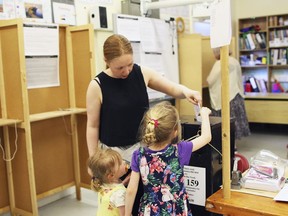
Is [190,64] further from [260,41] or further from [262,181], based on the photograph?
[262,181]

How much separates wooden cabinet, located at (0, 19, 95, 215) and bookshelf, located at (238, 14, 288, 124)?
13.4 feet

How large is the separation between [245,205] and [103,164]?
638mm

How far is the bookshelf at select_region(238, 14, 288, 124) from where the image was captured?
668 cm

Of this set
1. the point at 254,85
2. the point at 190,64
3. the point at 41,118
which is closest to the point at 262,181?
the point at 41,118

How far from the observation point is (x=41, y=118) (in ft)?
9.29

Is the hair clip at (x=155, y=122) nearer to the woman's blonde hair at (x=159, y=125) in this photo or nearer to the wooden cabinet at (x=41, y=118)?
the woman's blonde hair at (x=159, y=125)

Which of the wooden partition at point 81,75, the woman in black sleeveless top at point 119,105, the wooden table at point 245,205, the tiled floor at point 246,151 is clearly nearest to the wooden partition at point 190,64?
the tiled floor at point 246,151

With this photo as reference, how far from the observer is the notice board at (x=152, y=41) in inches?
150

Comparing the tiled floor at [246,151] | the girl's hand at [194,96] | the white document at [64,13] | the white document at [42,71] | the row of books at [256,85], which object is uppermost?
the white document at [64,13]

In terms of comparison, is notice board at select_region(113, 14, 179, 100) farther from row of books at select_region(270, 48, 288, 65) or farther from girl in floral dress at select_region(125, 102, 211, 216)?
row of books at select_region(270, 48, 288, 65)

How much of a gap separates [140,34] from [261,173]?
2645mm

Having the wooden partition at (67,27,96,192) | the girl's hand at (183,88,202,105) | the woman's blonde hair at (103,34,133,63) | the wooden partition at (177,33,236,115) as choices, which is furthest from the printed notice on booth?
the wooden partition at (177,33,236,115)

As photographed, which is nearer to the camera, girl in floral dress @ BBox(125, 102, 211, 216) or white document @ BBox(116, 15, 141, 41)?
girl in floral dress @ BBox(125, 102, 211, 216)

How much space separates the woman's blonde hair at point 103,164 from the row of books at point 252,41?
5851mm
